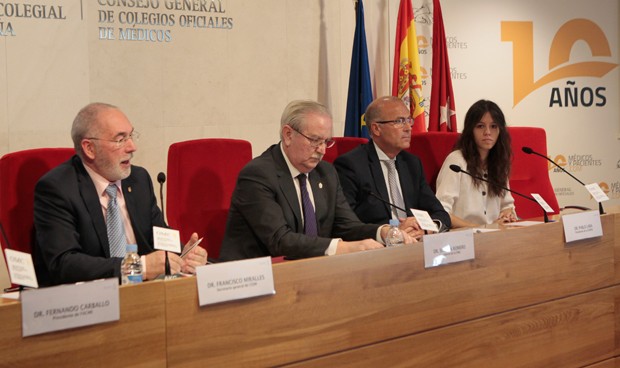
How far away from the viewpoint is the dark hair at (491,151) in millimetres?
4453

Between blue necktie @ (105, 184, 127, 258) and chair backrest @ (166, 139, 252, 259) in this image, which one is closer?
blue necktie @ (105, 184, 127, 258)

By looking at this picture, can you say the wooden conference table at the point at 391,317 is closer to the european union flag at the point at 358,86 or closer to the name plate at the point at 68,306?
the name plate at the point at 68,306

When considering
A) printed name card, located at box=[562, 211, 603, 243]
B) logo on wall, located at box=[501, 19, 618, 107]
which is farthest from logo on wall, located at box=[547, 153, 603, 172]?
printed name card, located at box=[562, 211, 603, 243]

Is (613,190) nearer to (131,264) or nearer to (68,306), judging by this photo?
(131,264)

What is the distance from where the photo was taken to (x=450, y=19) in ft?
20.1

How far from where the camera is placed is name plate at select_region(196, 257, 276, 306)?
2.12 m

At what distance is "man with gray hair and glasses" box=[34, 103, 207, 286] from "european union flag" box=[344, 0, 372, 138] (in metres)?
2.43

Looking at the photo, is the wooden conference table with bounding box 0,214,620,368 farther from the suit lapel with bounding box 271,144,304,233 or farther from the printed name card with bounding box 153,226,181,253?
the suit lapel with bounding box 271,144,304,233

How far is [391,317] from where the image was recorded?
259 centimetres

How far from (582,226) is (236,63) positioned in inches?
99.2

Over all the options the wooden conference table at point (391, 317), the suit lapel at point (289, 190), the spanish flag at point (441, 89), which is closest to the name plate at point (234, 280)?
the wooden conference table at point (391, 317)

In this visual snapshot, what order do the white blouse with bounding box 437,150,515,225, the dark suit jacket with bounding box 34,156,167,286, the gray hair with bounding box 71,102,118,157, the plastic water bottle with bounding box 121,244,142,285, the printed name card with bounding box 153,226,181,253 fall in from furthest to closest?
the white blouse with bounding box 437,150,515,225 → the gray hair with bounding box 71,102,118,157 → the dark suit jacket with bounding box 34,156,167,286 → the plastic water bottle with bounding box 121,244,142,285 → the printed name card with bounding box 153,226,181,253

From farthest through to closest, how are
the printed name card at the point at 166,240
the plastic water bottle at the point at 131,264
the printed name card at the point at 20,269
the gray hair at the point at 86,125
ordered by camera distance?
1. the gray hair at the point at 86,125
2. the plastic water bottle at the point at 131,264
3. the printed name card at the point at 166,240
4. the printed name card at the point at 20,269

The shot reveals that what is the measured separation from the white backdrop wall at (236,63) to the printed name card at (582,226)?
2352 millimetres
